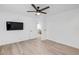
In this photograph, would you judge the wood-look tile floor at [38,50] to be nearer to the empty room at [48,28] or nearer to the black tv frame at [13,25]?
the empty room at [48,28]

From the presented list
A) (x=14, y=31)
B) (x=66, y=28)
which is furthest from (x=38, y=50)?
(x=14, y=31)

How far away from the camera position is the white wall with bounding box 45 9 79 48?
135 inches

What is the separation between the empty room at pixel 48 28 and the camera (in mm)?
3252

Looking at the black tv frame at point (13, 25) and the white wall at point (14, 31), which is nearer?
the white wall at point (14, 31)

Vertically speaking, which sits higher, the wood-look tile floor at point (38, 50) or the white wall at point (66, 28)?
the white wall at point (66, 28)

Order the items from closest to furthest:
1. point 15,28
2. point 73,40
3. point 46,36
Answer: point 73,40 < point 15,28 < point 46,36

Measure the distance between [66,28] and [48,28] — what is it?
154 cm

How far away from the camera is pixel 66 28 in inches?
152

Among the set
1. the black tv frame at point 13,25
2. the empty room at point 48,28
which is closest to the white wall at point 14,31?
the empty room at point 48,28

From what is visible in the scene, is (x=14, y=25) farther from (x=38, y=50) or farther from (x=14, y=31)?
(x=38, y=50)
